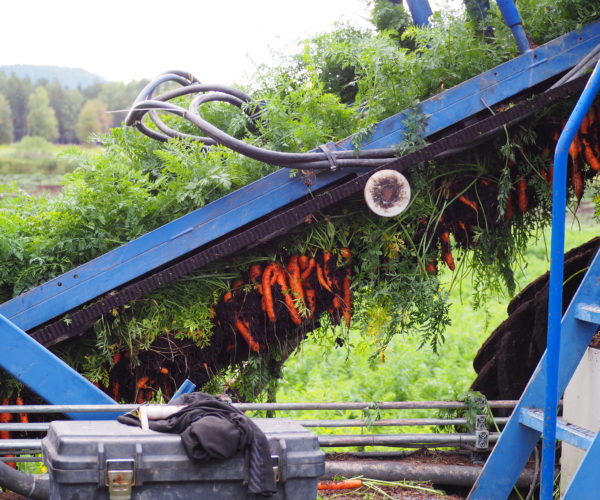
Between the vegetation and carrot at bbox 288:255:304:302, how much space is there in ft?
0.19

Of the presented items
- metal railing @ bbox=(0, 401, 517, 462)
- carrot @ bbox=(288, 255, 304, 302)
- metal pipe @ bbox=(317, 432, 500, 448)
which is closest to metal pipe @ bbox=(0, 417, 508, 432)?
metal railing @ bbox=(0, 401, 517, 462)

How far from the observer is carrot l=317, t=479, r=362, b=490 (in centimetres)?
369

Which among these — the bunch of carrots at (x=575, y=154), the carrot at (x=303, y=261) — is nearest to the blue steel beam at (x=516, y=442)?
the bunch of carrots at (x=575, y=154)

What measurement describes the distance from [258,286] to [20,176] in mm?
17280

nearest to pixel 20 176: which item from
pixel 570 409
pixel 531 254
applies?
pixel 531 254

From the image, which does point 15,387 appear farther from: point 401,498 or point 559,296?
point 559,296

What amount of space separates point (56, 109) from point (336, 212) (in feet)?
70.8

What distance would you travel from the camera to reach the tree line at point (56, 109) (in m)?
21.2

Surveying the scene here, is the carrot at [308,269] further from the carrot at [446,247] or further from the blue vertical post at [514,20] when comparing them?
the blue vertical post at [514,20]

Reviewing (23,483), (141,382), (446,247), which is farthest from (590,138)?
(23,483)

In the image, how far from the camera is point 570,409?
3672 mm

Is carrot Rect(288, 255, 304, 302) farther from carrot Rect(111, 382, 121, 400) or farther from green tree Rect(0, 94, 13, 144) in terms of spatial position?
green tree Rect(0, 94, 13, 144)

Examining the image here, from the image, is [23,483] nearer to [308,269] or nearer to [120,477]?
[120,477]

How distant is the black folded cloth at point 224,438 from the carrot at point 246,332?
124 cm
